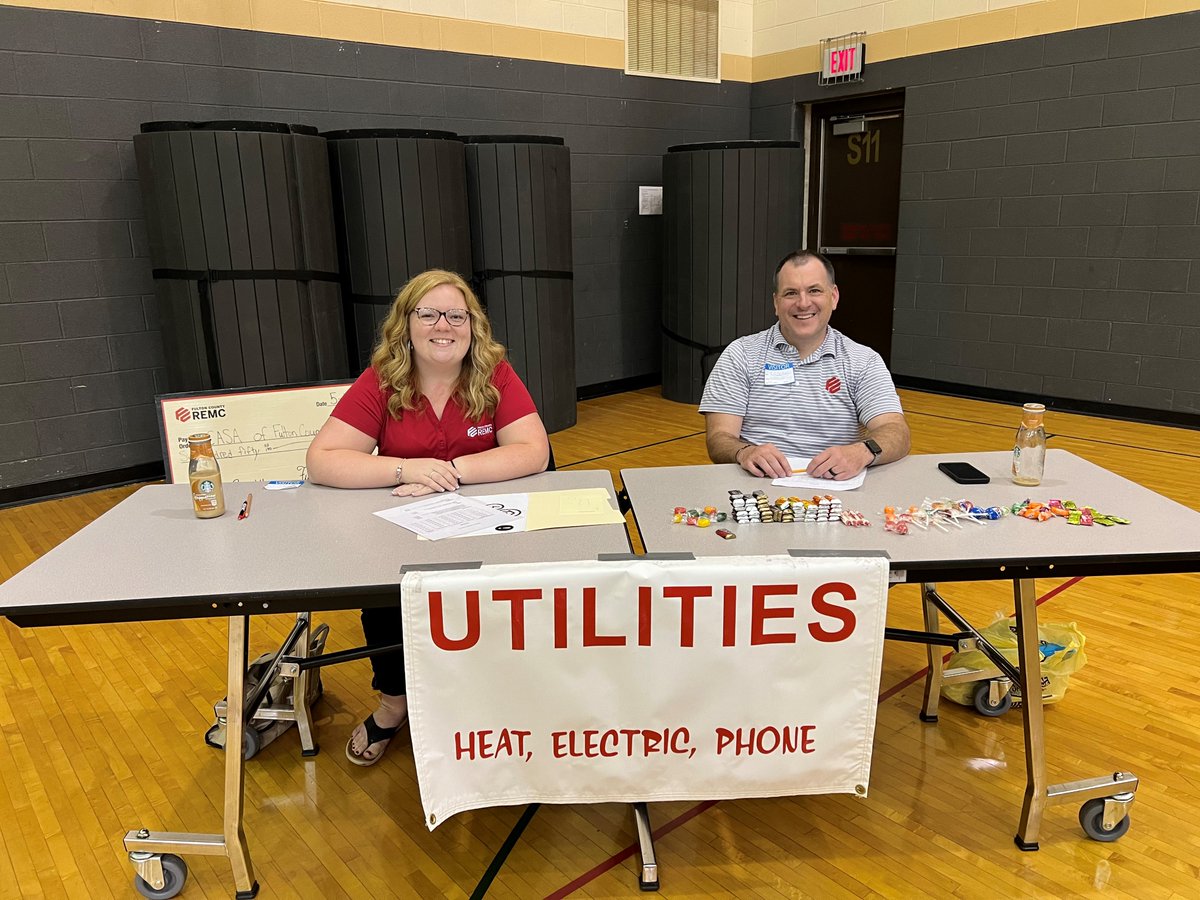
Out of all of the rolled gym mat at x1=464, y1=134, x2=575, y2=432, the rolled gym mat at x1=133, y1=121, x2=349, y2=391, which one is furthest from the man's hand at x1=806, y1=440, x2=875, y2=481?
the rolled gym mat at x1=464, y1=134, x2=575, y2=432

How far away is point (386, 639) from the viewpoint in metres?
2.18

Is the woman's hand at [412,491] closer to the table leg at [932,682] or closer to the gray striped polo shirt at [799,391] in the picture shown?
the gray striped polo shirt at [799,391]

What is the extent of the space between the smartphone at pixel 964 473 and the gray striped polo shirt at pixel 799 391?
0.31 m

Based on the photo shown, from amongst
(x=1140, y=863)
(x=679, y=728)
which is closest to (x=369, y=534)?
(x=679, y=728)

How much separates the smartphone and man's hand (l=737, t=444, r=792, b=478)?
40cm

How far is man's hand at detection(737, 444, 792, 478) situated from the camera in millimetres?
2100


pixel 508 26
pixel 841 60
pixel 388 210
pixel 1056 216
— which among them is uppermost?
pixel 508 26

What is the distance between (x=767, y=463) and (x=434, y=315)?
0.93 metres

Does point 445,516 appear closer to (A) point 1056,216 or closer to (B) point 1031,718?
(B) point 1031,718

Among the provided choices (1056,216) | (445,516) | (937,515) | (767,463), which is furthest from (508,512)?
(1056,216)

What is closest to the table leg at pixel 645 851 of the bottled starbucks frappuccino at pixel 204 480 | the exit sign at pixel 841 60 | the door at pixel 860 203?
the bottled starbucks frappuccino at pixel 204 480

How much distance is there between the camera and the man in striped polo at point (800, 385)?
2424 mm

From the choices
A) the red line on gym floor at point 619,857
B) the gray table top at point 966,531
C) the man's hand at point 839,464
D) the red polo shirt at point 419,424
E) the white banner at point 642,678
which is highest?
the red polo shirt at point 419,424

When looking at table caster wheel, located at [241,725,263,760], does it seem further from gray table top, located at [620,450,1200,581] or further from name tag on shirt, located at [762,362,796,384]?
name tag on shirt, located at [762,362,796,384]
